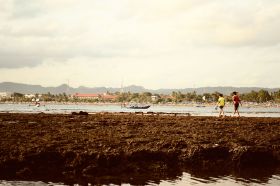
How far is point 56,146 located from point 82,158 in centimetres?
170

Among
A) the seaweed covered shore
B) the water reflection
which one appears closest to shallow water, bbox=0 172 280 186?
the water reflection

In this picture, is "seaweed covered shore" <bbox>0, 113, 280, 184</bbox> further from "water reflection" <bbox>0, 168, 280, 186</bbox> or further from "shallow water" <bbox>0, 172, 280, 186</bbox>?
"shallow water" <bbox>0, 172, 280, 186</bbox>

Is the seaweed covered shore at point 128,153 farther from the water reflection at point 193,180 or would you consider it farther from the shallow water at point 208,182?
the shallow water at point 208,182

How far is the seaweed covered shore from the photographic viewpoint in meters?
15.7

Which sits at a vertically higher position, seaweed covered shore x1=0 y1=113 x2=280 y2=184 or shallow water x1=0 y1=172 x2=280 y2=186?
seaweed covered shore x1=0 y1=113 x2=280 y2=184

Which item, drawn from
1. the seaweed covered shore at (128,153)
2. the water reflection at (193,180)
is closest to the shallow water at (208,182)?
the water reflection at (193,180)

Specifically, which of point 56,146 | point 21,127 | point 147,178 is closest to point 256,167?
point 147,178

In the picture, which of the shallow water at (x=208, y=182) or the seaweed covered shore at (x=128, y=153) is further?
the seaweed covered shore at (x=128, y=153)

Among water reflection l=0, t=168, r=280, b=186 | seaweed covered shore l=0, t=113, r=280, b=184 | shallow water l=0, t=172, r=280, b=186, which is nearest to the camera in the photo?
shallow water l=0, t=172, r=280, b=186

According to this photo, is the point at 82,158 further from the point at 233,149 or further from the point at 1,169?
the point at 233,149

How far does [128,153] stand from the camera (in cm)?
1700

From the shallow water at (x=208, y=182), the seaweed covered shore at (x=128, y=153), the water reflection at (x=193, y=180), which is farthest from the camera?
the seaweed covered shore at (x=128, y=153)

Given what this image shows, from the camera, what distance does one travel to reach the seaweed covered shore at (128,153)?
51.5 feet

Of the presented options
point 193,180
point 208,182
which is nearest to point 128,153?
point 193,180
